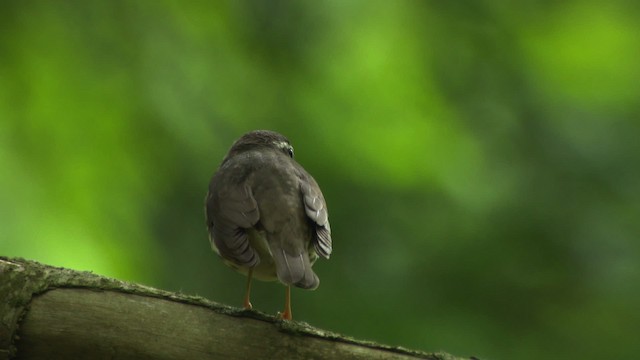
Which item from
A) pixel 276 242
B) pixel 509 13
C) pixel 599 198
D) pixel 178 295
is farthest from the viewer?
pixel 509 13

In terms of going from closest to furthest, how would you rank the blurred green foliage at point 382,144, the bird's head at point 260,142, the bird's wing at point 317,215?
the bird's wing at point 317,215 → the bird's head at point 260,142 → the blurred green foliage at point 382,144

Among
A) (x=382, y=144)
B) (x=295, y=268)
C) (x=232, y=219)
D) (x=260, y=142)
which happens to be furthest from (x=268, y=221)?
(x=382, y=144)

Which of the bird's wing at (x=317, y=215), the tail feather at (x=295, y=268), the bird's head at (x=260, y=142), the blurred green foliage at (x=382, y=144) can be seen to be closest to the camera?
the tail feather at (x=295, y=268)

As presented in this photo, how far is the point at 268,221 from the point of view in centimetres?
534

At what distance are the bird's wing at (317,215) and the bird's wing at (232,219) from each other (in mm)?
274

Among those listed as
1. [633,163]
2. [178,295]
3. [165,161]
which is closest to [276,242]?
[178,295]

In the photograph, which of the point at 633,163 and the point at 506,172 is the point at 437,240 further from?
the point at 633,163

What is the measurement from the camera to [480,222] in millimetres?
9320

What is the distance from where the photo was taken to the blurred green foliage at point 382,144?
25.8ft

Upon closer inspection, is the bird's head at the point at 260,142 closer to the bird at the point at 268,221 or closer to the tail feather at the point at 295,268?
the bird at the point at 268,221

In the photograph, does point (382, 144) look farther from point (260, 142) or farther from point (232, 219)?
point (232, 219)

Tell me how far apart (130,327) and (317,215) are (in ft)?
4.41

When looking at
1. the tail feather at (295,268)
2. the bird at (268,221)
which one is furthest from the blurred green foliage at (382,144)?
the tail feather at (295,268)

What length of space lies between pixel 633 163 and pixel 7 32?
537 centimetres
